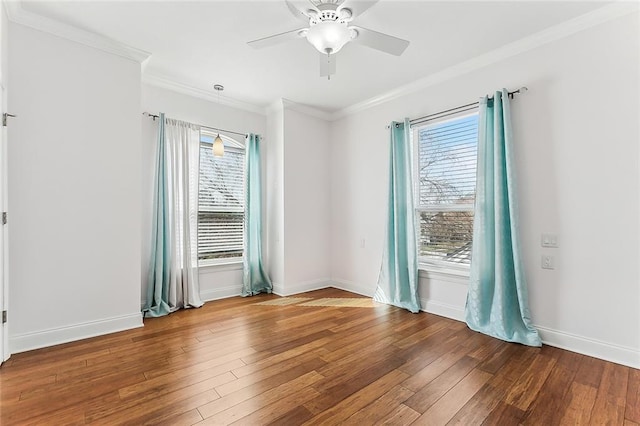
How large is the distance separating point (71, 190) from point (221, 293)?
225cm

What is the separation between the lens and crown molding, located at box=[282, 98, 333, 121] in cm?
453

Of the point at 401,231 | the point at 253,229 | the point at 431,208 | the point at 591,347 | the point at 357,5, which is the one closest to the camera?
the point at 357,5

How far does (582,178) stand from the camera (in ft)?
8.70

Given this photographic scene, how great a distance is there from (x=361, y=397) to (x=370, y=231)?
106 inches

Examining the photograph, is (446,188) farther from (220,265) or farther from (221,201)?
(220,265)

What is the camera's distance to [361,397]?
2006 mm

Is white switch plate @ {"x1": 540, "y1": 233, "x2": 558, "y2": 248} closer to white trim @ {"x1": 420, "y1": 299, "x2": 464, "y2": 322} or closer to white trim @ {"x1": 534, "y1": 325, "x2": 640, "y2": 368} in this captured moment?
white trim @ {"x1": 534, "y1": 325, "x2": 640, "y2": 368}

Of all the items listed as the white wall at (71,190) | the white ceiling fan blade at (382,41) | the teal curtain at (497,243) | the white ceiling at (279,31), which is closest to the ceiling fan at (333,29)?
the white ceiling fan blade at (382,41)

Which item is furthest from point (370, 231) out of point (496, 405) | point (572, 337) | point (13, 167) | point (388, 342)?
point (13, 167)

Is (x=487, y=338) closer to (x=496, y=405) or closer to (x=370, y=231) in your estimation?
(x=496, y=405)

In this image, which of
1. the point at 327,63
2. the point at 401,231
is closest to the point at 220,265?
the point at 401,231

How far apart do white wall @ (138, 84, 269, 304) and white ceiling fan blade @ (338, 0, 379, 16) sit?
2798mm

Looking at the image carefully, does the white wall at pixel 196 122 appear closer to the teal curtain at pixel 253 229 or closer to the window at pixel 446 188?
the teal curtain at pixel 253 229

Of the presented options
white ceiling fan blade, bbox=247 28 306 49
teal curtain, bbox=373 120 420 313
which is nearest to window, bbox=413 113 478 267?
teal curtain, bbox=373 120 420 313
